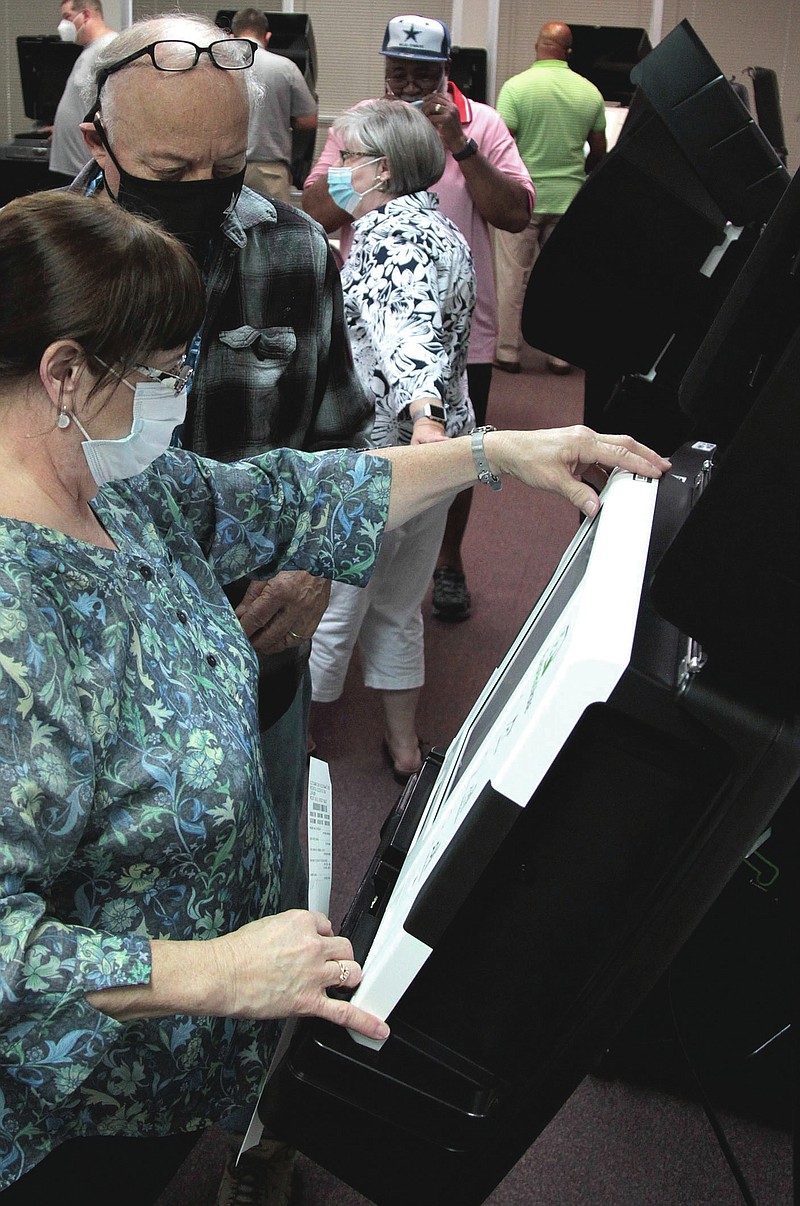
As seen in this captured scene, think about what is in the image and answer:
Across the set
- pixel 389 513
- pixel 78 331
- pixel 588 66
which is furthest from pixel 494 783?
pixel 588 66

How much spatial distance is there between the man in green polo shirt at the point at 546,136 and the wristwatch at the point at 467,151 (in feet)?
9.51

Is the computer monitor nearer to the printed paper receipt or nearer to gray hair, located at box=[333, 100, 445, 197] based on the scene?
gray hair, located at box=[333, 100, 445, 197]

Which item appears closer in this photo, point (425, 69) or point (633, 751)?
point (633, 751)

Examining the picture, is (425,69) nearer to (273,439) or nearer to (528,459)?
(273,439)

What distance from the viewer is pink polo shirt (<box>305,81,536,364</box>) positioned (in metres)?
2.92

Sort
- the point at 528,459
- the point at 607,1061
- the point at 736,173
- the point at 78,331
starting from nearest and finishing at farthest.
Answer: the point at 78,331 < the point at 528,459 < the point at 736,173 < the point at 607,1061

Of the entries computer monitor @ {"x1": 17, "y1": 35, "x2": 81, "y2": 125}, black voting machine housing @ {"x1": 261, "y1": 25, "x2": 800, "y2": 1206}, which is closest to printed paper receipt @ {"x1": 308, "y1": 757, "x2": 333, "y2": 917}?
black voting machine housing @ {"x1": 261, "y1": 25, "x2": 800, "y2": 1206}

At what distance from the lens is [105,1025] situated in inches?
31.2

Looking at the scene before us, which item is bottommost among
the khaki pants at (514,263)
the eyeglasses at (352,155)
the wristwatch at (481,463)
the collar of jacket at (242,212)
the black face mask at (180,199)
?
the khaki pants at (514,263)

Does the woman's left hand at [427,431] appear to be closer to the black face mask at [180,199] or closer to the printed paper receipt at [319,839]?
the black face mask at [180,199]

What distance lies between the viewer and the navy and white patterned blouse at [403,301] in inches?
80.6

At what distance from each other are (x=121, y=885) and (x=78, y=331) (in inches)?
18.6

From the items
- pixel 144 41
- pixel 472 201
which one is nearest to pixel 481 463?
pixel 144 41

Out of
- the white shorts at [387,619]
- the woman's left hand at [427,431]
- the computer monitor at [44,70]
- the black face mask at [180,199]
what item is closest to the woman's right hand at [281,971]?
the black face mask at [180,199]
